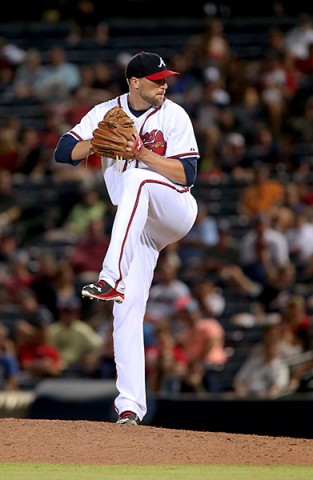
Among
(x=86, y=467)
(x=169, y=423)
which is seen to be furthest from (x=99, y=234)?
(x=86, y=467)

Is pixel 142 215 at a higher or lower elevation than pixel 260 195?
higher

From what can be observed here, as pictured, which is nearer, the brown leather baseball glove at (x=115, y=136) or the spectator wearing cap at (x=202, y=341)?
the brown leather baseball glove at (x=115, y=136)

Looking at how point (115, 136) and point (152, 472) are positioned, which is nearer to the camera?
point (152, 472)

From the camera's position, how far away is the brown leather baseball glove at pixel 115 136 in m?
6.18

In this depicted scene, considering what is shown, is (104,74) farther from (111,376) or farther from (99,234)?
(111,376)

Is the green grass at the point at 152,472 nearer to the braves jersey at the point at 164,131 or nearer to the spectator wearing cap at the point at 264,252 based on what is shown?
the braves jersey at the point at 164,131

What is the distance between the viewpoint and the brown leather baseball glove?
6180 millimetres

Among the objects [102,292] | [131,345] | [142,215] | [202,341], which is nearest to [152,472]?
[102,292]

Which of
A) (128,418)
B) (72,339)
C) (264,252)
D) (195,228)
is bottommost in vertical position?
(72,339)

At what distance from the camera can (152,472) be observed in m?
5.40

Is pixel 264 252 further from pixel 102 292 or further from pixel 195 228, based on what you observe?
pixel 102 292

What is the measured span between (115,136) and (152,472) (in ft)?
5.91

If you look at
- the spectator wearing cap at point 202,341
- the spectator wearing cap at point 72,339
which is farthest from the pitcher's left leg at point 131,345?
the spectator wearing cap at point 72,339

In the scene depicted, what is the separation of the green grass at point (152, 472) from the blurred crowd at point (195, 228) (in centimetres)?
452
